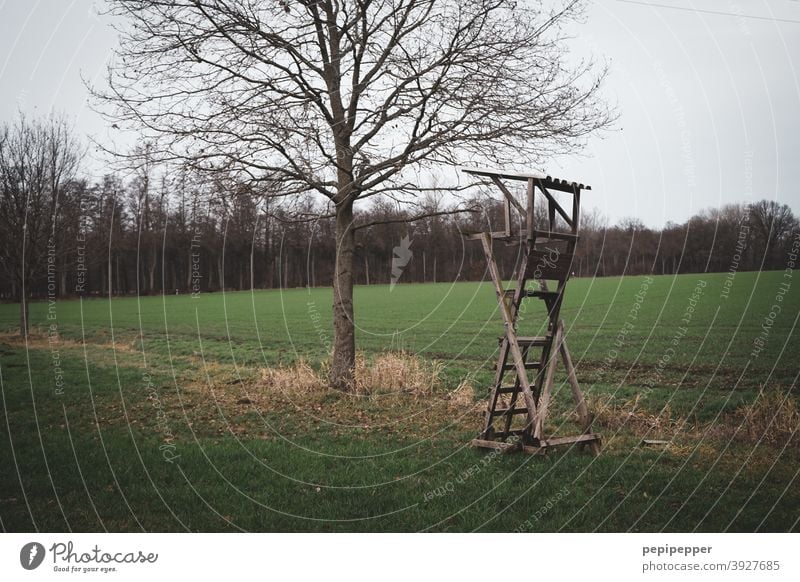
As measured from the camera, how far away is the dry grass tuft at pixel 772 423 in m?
8.08

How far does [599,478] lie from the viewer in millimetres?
6777

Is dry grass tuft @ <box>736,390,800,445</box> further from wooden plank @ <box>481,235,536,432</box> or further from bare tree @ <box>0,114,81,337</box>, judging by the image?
bare tree @ <box>0,114,81,337</box>

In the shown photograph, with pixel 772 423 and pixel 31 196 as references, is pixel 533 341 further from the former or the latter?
pixel 31 196

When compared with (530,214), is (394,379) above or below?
below

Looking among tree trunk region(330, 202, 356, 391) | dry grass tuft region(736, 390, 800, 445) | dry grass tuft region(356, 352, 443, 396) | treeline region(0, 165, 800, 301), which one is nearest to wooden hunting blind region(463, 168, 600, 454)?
treeline region(0, 165, 800, 301)

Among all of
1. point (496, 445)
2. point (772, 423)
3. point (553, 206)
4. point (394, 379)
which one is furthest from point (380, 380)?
point (772, 423)

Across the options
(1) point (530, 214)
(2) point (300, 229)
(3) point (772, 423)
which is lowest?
(3) point (772, 423)

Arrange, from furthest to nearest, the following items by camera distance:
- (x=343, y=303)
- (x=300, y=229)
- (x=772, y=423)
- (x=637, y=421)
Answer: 1. (x=300, y=229)
2. (x=343, y=303)
3. (x=637, y=421)
4. (x=772, y=423)

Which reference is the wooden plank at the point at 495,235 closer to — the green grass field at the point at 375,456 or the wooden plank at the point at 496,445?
the wooden plank at the point at 496,445

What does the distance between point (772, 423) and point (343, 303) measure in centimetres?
A: 762

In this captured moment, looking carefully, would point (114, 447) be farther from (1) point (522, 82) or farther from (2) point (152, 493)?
(1) point (522, 82)

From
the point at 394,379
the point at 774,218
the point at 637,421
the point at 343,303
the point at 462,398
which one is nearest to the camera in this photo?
the point at 637,421

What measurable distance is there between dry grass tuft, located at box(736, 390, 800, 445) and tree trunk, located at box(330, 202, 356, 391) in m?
Answer: 6.96

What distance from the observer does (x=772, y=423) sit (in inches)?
331
